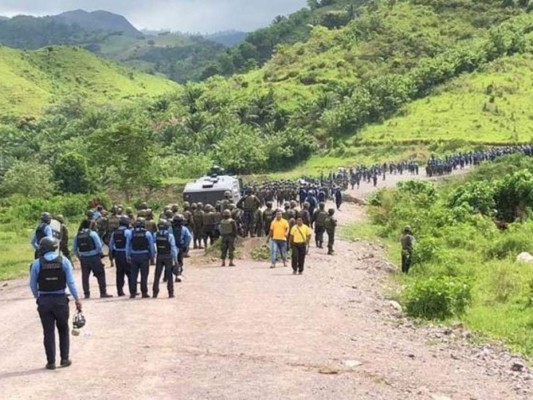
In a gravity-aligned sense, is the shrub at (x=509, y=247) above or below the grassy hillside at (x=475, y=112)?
below

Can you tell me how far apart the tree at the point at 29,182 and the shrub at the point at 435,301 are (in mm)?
42166

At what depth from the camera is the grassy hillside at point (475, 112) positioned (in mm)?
67438

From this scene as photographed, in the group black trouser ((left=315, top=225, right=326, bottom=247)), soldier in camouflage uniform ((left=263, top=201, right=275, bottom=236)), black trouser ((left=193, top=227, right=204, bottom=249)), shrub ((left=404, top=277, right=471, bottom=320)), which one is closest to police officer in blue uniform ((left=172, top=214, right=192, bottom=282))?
shrub ((left=404, top=277, right=471, bottom=320))

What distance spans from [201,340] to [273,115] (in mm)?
71505

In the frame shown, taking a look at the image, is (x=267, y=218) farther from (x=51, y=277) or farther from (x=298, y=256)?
(x=51, y=277)

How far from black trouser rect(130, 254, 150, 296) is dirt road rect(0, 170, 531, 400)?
312 mm

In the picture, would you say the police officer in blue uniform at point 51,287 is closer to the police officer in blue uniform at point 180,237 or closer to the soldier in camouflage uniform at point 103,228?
the police officer in blue uniform at point 180,237

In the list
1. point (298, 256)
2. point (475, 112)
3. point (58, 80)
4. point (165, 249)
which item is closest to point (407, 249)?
point (298, 256)

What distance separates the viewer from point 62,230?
19922 mm

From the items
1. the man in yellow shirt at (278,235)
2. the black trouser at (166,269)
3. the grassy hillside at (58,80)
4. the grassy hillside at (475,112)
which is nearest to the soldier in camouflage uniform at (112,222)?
the man in yellow shirt at (278,235)

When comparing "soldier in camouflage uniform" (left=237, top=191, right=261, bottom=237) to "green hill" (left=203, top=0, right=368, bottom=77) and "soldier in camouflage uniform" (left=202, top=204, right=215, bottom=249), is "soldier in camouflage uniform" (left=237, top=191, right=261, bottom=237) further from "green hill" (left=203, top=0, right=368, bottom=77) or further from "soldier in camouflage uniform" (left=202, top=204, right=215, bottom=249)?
"green hill" (left=203, top=0, right=368, bottom=77)

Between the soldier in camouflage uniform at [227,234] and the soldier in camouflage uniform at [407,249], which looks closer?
the soldier in camouflage uniform at [227,234]

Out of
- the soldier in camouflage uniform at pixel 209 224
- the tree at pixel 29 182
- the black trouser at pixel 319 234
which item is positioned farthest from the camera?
the tree at pixel 29 182

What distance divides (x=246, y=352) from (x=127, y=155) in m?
41.5
